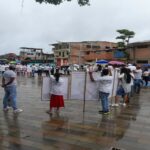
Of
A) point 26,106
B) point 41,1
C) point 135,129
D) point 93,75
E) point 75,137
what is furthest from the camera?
point 26,106

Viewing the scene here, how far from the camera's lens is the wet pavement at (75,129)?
715 centimetres

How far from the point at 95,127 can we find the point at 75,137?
1274 millimetres

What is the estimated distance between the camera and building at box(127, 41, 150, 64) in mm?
52969

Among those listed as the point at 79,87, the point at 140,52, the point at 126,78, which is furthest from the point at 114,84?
the point at 140,52

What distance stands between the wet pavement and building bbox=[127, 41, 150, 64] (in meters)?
41.8

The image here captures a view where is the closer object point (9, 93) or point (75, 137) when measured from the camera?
point (75, 137)

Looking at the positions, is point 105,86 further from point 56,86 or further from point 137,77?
point 137,77

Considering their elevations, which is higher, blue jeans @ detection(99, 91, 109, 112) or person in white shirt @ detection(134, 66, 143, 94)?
person in white shirt @ detection(134, 66, 143, 94)

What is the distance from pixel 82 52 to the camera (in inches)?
3226

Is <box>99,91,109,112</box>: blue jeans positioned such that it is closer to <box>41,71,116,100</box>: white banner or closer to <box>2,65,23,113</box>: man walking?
<box>41,71,116,100</box>: white banner

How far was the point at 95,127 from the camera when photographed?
895 centimetres

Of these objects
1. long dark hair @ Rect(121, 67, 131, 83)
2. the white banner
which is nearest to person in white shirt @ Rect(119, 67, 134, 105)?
long dark hair @ Rect(121, 67, 131, 83)

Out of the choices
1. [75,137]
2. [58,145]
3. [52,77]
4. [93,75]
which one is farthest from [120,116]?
[58,145]

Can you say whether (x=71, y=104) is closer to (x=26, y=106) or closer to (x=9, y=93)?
(x=26, y=106)
